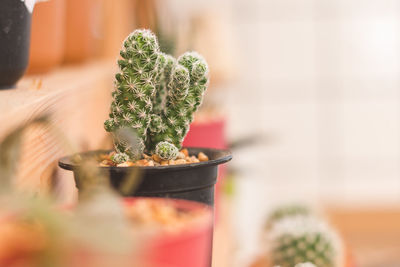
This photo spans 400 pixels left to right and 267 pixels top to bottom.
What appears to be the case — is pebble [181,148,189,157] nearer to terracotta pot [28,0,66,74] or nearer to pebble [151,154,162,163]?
pebble [151,154,162,163]

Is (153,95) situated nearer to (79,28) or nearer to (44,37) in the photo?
(44,37)

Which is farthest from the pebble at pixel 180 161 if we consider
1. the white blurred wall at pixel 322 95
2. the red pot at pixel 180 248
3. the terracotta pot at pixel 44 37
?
the white blurred wall at pixel 322 95

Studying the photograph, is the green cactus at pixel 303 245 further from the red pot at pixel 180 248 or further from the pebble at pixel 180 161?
the red pot at pixel 180 248

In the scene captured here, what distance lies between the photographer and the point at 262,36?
3521mm

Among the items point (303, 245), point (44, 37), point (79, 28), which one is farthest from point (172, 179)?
point (79, 28)

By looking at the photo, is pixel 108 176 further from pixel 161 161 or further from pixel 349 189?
pixel 349 189

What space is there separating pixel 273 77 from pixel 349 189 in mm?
864

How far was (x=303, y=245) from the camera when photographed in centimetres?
103

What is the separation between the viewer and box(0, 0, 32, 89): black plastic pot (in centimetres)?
56

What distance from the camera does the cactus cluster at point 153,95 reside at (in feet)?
1.54

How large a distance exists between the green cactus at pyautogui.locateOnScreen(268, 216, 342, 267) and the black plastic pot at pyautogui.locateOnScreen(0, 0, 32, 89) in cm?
58

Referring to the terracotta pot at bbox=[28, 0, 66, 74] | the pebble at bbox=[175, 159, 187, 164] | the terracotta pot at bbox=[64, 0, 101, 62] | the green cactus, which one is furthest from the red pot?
the terracotta pot at bbox=[64, 0, 101, 62]

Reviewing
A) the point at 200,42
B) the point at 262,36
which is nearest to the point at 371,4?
the point at 262,36

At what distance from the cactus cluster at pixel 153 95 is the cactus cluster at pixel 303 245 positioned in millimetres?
432
